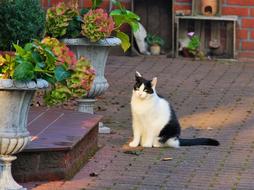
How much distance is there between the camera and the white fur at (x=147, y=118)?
8680 mm

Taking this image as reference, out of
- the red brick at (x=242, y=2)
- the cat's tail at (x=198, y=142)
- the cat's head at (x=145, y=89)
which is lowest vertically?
the cat's tail at (x=198, y=142)

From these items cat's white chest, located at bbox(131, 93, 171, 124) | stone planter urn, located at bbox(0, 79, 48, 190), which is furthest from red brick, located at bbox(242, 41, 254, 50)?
stone planter urn, located at bbox(0, 79, 48, 190)

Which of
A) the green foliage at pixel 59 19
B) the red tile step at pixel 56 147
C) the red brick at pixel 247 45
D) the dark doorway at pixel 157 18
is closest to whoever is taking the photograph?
the red tile step at pixel 56 147

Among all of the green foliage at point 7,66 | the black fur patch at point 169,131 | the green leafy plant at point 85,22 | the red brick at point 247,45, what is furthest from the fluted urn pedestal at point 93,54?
the red brick at point 247,45

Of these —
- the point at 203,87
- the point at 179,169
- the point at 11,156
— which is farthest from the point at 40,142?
the point at 203,87

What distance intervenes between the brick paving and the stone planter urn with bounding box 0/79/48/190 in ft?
1.61

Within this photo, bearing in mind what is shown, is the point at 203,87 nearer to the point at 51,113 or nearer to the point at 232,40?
the point at 232,40

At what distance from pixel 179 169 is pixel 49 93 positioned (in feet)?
5.74

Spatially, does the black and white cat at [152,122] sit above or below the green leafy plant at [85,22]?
below

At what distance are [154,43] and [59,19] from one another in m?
5.46

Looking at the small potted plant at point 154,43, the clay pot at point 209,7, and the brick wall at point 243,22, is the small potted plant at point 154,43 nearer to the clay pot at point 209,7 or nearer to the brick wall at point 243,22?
the clay pot at point 209,7

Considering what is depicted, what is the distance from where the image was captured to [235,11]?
45.4 feet

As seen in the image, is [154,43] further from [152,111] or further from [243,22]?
[152,111]

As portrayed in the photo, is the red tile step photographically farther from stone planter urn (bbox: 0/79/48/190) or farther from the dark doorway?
the dark doorway
